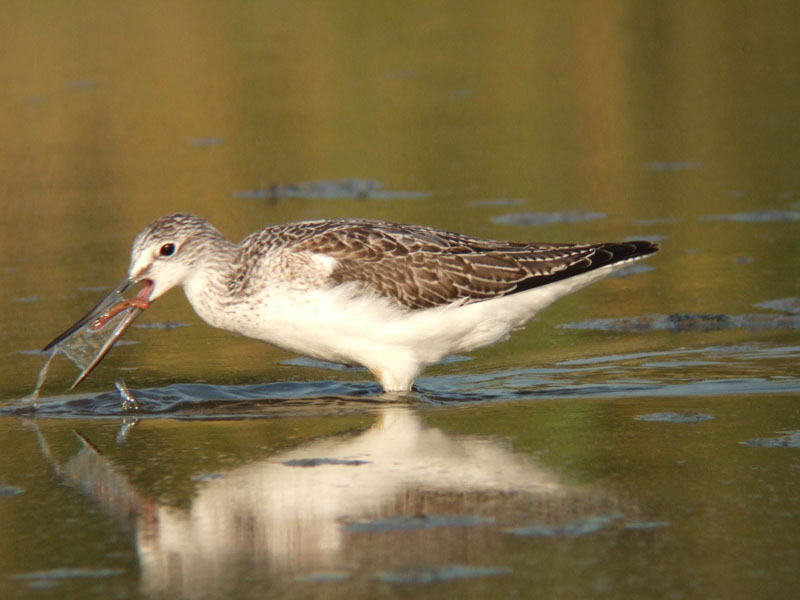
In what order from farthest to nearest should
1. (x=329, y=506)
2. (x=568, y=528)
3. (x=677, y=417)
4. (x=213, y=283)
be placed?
(x=213, y=283), (x=677, y=417), (x=329, y=506), (x=568, y=528)

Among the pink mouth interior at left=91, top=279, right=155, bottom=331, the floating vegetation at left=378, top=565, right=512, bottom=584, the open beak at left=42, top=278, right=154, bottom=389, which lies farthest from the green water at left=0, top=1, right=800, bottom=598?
the pink mouth interior at left=91, top=279, right=155, bottom=331

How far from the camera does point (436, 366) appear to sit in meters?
8.20

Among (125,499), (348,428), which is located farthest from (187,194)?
(125,499)

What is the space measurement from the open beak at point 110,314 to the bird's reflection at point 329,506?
1479 millimetres

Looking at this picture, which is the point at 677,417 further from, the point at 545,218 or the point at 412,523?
the point at 545,218

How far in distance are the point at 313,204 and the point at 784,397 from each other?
634 cm

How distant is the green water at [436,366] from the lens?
181 inches

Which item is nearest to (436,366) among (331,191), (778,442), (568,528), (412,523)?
(778,442)

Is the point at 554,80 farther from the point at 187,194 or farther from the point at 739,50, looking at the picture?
the point at 187,194

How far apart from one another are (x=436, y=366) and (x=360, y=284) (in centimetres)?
110

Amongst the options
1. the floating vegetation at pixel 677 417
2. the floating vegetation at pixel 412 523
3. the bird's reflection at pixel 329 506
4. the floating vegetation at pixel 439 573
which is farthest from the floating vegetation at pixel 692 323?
the floating vegetation at pixel 439 573

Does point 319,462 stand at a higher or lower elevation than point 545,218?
lower

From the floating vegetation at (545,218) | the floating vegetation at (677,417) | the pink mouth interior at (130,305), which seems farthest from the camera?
the floating vegetation at (545,218)

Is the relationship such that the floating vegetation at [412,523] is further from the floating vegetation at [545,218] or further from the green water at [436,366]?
the floating vegetation at [545,218]
